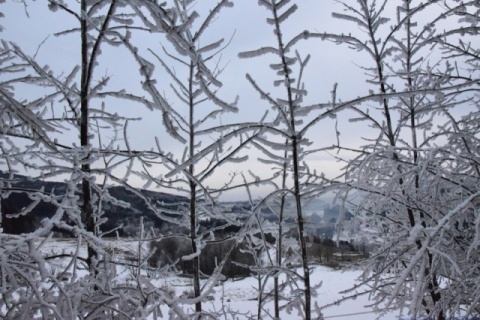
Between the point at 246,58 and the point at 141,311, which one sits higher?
the point at 246,58

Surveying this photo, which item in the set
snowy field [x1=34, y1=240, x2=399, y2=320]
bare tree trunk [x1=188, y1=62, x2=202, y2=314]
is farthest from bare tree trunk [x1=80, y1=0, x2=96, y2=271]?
bare tree trunk [x1=188, y1=62, x2=202, y2=314]

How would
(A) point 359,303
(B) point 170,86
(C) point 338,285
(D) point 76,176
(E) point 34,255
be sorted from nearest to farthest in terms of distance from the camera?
1. (E) point 34,255
2. (D) point 76,176
3. (B) point 170,86
4. (A) point 359,303
5. (C) point 338,285

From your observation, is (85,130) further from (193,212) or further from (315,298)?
(315,298)

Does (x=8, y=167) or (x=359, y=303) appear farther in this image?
(x=359, y=303)

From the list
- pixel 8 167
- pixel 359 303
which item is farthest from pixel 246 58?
pixel 359 303

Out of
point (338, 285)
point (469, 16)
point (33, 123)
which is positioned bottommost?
point (338, 285)

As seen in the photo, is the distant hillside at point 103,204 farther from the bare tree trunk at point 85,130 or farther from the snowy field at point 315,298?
the snowy field at point 315,298

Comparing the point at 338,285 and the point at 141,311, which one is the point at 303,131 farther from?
the point at 338,285

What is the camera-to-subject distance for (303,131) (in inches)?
101

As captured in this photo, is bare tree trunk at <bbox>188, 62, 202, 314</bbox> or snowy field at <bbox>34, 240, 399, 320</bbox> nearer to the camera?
bare tree trunk at <bbox>188, 62, 202, 314</bbox>

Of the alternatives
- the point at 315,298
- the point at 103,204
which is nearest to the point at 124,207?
the point at 103,204

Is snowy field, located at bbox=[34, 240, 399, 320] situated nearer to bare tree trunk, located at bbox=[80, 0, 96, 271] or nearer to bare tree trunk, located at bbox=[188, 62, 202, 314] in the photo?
bare tree trunk, located at bbox=[80, 0, 96, 271]

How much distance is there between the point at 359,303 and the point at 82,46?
2527 centimetres

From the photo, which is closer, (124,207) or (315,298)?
(124,207)
